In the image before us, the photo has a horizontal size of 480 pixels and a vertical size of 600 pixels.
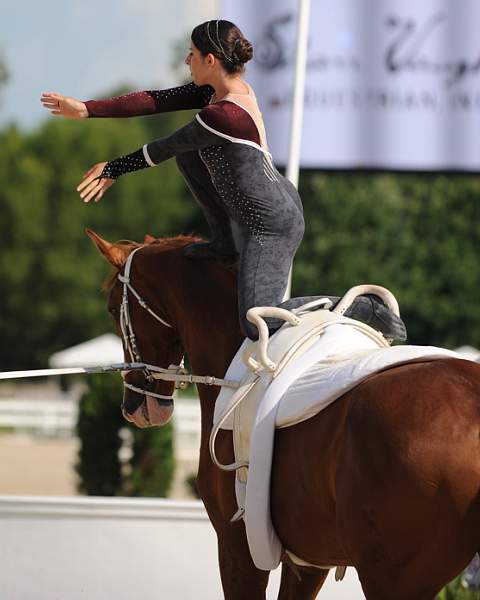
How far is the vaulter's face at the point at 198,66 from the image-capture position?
4.45m

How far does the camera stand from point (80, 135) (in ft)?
150

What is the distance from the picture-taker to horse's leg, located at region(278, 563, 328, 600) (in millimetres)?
4605

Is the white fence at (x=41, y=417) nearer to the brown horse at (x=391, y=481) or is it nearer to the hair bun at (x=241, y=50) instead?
the hair bun at (x=241, y=50)

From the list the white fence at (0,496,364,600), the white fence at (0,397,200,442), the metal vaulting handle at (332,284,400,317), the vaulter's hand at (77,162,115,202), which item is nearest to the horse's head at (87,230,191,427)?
the vaulter's hand at (77,162,115,202)

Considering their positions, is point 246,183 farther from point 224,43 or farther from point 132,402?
point 132,402

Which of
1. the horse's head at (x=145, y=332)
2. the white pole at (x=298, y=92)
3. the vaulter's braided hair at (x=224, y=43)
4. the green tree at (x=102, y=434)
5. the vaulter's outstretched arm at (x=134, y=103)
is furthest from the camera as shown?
the green tree at (x=102, y=434)

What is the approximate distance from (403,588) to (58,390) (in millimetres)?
37007

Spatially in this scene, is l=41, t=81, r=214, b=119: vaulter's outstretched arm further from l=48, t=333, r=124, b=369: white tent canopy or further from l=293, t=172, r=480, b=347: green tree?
l=293, t=172, r=480, b=347: green tree

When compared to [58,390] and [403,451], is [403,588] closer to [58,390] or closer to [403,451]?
[403,451]

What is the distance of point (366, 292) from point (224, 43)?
107cm

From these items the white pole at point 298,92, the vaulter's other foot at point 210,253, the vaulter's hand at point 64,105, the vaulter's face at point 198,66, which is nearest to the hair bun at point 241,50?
the vaulter's face at point 198,66

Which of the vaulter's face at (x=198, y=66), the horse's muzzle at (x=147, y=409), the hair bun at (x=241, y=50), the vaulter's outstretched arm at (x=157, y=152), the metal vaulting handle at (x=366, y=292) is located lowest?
the horse's muzzle at (x=147, y=409)

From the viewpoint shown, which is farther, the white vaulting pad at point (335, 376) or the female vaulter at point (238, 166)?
Answer: the female vaulter at point (238, 166)

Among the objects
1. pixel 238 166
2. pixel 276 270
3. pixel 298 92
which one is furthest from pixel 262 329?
pixel 298 92
